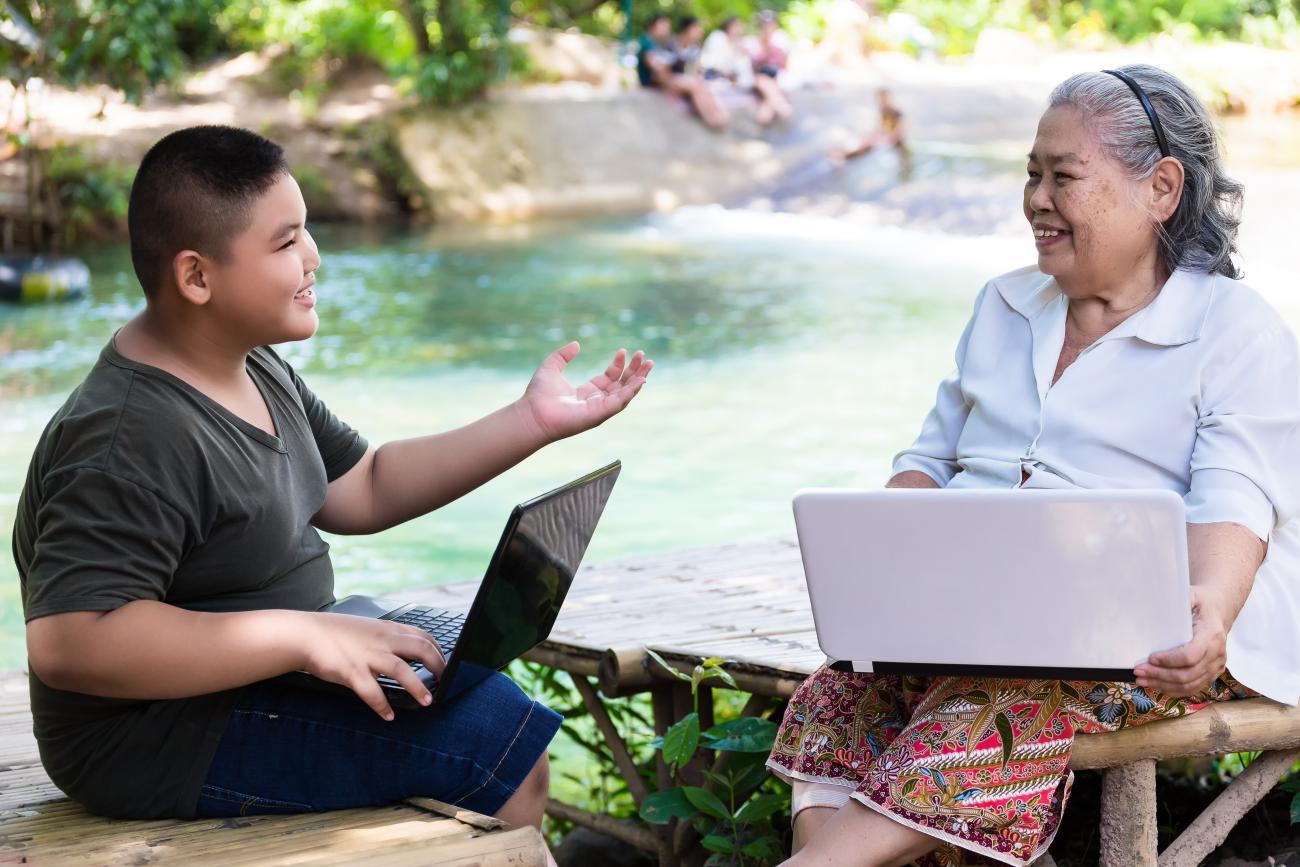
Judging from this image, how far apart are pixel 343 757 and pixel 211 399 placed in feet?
1.73

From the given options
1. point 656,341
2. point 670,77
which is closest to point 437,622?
point 656,341

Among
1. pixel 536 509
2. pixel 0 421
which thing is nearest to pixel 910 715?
pixel 536 509

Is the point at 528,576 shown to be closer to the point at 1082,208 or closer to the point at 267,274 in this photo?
the point at 267,274

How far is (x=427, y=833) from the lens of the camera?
1979 mm

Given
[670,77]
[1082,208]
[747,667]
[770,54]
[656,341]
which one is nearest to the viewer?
[1082,208]

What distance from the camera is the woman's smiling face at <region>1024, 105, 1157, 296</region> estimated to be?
94.5 inches

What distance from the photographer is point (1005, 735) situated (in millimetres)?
2121

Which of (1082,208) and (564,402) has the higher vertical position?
(1082,208)

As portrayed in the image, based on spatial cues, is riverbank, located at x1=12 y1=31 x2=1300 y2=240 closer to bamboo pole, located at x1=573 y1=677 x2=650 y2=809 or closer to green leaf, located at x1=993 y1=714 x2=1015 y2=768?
bamboo pole, located at x1=573 y1=677 x2=650 y2=809

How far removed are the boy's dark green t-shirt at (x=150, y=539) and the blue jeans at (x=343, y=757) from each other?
0.04m

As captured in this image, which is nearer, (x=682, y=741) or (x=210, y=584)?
(x=210, y=584)

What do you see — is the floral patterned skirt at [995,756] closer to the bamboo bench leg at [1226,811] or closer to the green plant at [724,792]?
the bamboo bench leg at [1226,811]

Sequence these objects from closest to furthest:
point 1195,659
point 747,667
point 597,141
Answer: point 1195,659, point 747,667, point 597,141

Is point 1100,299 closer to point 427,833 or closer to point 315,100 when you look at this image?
point 427,833
